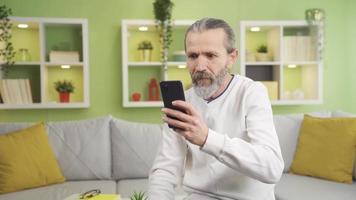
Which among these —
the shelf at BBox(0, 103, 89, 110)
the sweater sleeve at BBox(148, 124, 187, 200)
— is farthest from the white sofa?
the sweater sleeve at BBox(148, 124, 187, 200)

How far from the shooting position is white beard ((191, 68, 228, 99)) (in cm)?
139

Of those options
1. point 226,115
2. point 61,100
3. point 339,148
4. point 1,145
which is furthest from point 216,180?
point 61,100

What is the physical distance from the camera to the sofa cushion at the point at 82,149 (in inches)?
116

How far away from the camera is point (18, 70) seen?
3.89m

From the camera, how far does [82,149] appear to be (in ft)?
9.82

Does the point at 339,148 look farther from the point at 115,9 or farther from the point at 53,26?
the point at 53,26

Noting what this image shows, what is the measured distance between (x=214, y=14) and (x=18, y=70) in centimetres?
195

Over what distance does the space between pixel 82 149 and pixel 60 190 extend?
0.44m

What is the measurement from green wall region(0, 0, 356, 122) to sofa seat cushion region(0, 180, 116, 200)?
1312 millimetres

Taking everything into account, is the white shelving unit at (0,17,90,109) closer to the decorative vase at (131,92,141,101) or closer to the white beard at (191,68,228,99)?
the decorative vase at (131,92,141,101)

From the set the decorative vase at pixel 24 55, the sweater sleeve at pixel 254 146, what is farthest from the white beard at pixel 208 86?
the decorative vase at pixel 24 55

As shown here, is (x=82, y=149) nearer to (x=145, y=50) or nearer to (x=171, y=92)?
(x=145, y=50)

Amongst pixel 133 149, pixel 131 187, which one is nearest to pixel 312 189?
pixel 131 187

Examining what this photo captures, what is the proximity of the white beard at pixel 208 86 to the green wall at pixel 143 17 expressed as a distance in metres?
2.69
